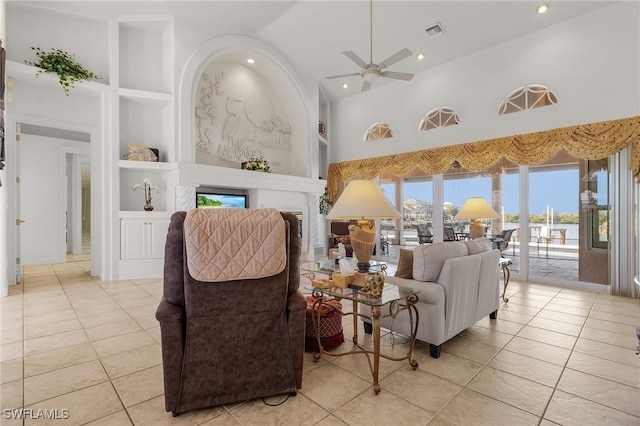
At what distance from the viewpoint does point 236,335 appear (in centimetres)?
166

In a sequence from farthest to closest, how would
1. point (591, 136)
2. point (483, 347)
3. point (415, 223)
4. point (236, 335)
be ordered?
1. point (415, 223)
2. point (591, 136)
3. point (483, 347)
4. point (236, 335)

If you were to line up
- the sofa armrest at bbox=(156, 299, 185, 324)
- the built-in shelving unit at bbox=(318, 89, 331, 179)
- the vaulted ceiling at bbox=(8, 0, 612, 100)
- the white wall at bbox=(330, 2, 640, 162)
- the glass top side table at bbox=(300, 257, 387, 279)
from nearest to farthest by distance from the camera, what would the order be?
the sofa armrest at bbox=(156, 299, 185, 324) < the glass top side table at bbox=(300, 257, 387, 279) < the white wall at bbox=(330, 2, 640, 162) < the vaulted ceiling at bbox=(8, 0, 612, 100) < the built-in shelving unit at bbox=(318, 89, 331, 179)

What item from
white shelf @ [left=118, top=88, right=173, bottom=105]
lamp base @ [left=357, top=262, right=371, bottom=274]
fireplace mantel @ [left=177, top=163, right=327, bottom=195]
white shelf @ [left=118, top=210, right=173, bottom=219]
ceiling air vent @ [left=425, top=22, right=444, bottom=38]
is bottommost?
lamp base @ [left=357, top=262, right=371, bottom=274]

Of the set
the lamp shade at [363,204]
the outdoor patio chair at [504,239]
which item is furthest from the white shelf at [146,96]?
the outdoor patio chair at [504,239]

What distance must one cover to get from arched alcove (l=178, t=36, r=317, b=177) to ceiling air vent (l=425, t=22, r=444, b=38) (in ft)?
9.58

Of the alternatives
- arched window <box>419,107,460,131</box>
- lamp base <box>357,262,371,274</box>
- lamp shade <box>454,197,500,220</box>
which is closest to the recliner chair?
lamp base <box>357,262,371,274</box>

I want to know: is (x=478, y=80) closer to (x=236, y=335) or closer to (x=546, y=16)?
(x=546, y=16)

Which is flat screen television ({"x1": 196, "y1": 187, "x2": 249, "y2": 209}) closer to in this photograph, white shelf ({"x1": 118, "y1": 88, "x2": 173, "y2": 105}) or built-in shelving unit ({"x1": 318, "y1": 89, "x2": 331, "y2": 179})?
white shelf ({"x1": 118, "y1": 88, "x2": 173, "y2": 105})

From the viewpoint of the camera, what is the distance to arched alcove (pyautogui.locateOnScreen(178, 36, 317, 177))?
5.41 meters

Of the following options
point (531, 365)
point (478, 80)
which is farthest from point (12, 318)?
point (478, 80)

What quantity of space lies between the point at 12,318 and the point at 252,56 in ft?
18.5

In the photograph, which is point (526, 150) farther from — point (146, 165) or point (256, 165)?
point (146, 165)

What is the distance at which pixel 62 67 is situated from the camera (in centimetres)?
445

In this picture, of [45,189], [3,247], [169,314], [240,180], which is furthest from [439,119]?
[45,189]
